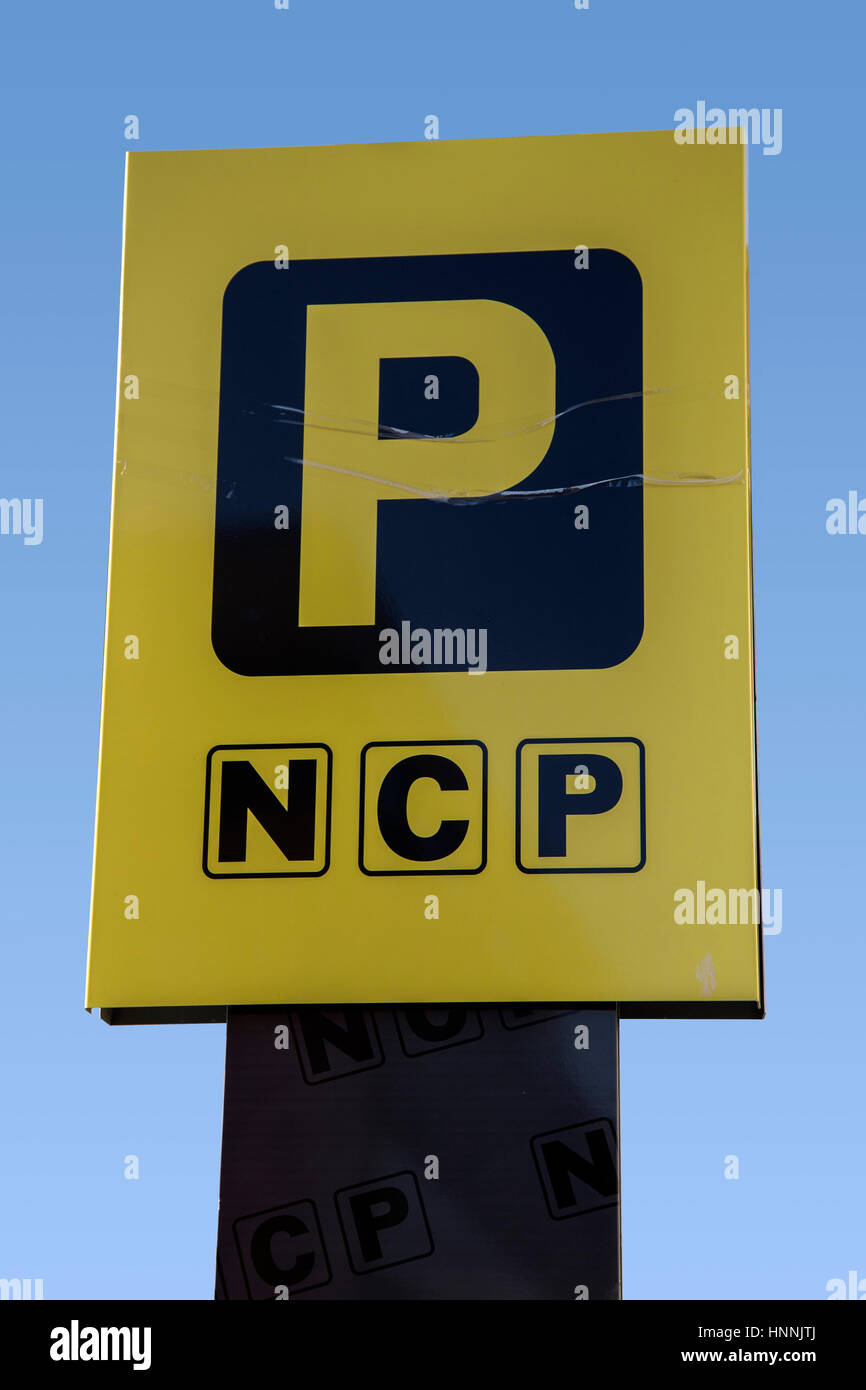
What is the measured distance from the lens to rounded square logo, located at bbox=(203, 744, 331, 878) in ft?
26.9

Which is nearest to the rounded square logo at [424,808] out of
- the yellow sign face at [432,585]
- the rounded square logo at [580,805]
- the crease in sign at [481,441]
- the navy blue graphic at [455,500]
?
the yellow sign face at [432,585]

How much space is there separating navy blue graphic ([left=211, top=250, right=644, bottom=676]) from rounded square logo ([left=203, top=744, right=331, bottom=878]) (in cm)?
34

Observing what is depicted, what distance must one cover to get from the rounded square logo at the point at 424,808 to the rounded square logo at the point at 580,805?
0.17 m

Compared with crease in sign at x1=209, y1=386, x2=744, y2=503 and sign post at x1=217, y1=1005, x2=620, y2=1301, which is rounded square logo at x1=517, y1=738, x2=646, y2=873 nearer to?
sign post at x1=217, y1=1005, x2=620, y2=1301

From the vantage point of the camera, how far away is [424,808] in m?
Answer: 8.17

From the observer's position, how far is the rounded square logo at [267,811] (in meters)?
8.21

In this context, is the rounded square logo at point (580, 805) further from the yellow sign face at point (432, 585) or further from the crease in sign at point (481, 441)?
the crease in sign at point (481, 441)

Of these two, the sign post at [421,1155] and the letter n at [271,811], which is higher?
the letter n at [271,811]

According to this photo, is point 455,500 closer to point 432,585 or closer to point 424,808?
point 432,585

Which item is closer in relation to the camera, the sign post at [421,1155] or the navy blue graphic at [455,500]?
the sign post at [421,1155]

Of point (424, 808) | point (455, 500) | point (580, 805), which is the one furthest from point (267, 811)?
Result: point (455, 500)

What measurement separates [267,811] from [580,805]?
115cm
